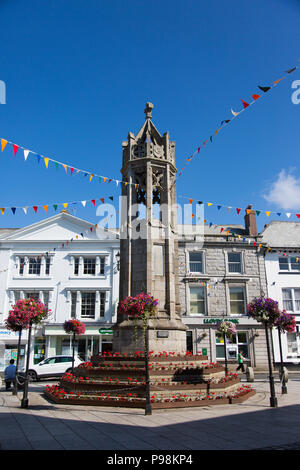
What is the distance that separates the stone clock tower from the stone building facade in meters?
13.6

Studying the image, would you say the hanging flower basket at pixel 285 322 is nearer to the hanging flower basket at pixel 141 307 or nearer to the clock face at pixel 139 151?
the hanging flower basket at pixel 141 307

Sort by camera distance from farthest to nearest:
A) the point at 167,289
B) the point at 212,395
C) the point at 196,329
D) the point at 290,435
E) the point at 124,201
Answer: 1. the point at 196,329
2. the point at 124,201
3. the point at 167,289
4. the point at 212,395
5. the point at 290,435

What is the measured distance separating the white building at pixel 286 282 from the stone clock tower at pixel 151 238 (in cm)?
1682

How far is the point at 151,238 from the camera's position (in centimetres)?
1466

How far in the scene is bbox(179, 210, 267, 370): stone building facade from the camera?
27953 mm

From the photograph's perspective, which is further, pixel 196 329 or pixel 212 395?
pixel 196 329

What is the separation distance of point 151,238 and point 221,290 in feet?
53.4

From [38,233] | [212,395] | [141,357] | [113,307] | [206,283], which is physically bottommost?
[212,395]

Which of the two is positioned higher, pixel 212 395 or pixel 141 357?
pixel 141 357

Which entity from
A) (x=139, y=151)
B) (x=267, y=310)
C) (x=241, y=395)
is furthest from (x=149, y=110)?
(x=241, y=395)

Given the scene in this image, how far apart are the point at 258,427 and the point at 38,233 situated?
26.9 meters

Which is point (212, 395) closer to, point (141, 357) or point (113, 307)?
point (141, 357)

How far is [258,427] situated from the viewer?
775cm
